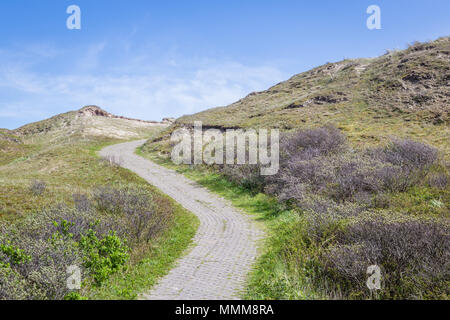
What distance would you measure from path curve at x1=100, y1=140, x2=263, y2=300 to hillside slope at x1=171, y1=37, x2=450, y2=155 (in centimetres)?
1331

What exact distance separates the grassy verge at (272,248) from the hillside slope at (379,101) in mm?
10658

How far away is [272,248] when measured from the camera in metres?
9.20

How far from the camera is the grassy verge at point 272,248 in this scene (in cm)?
614

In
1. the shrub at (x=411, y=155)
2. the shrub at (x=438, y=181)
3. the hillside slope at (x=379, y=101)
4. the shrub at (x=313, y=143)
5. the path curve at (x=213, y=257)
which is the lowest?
the path curve at (x=213, y=257)

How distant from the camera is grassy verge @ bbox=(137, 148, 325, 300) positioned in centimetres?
614

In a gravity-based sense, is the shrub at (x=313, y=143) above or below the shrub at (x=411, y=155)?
above

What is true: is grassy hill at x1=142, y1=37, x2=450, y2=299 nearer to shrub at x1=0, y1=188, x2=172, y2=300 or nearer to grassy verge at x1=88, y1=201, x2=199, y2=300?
grassy verge at x1=88, y1=201, x2=199, y2=300

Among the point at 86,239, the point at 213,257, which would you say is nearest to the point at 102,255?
the point at 86,239

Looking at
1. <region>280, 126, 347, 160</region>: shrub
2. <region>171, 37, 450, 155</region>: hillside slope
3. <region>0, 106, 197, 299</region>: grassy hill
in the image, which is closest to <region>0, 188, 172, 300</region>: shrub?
<region>0, 106, 197, 299</region>: grassy hill

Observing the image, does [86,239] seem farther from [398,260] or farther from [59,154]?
[59,154]

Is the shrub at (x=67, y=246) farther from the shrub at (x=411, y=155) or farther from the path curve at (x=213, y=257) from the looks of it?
the shrub at (x=411, y=155)

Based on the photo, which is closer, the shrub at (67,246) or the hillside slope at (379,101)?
the shrub at (67,246)

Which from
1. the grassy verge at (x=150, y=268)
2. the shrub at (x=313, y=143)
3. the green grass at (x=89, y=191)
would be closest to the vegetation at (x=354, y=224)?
the shrub at (x=313, y=143)
